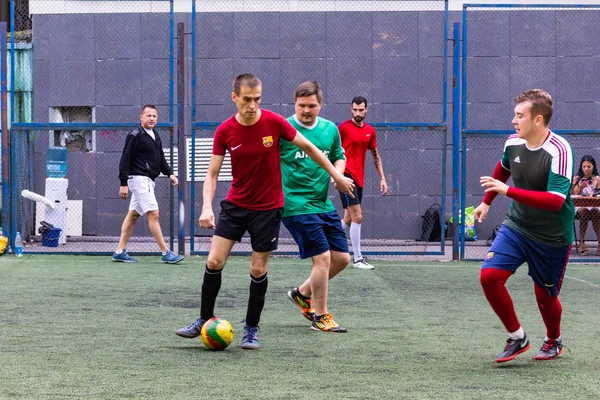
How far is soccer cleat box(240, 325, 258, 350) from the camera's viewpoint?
630cm

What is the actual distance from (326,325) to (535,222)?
191cm

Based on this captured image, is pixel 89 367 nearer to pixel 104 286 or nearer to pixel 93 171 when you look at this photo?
pixel 104 286

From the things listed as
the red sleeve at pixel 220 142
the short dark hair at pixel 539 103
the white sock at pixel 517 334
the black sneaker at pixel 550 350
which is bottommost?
the black sneaker at pixel 550 350

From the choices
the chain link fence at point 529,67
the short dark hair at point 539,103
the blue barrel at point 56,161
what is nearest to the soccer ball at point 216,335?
the short dark hair at point 539,103

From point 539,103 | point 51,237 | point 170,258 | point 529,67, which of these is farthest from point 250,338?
point 529,67

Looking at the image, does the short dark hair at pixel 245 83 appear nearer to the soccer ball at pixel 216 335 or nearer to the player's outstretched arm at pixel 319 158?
the player's outstretched arm at pixel 319 158

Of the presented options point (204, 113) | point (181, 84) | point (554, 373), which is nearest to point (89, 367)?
point (554, 373)

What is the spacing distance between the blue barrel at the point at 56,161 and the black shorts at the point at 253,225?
32.5 feet

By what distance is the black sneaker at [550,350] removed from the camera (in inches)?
238

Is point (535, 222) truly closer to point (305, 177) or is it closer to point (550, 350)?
point (550, 350)

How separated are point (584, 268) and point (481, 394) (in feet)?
27.2

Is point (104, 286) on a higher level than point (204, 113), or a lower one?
lower

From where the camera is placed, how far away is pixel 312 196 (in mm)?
7414

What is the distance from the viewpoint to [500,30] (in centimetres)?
1611
